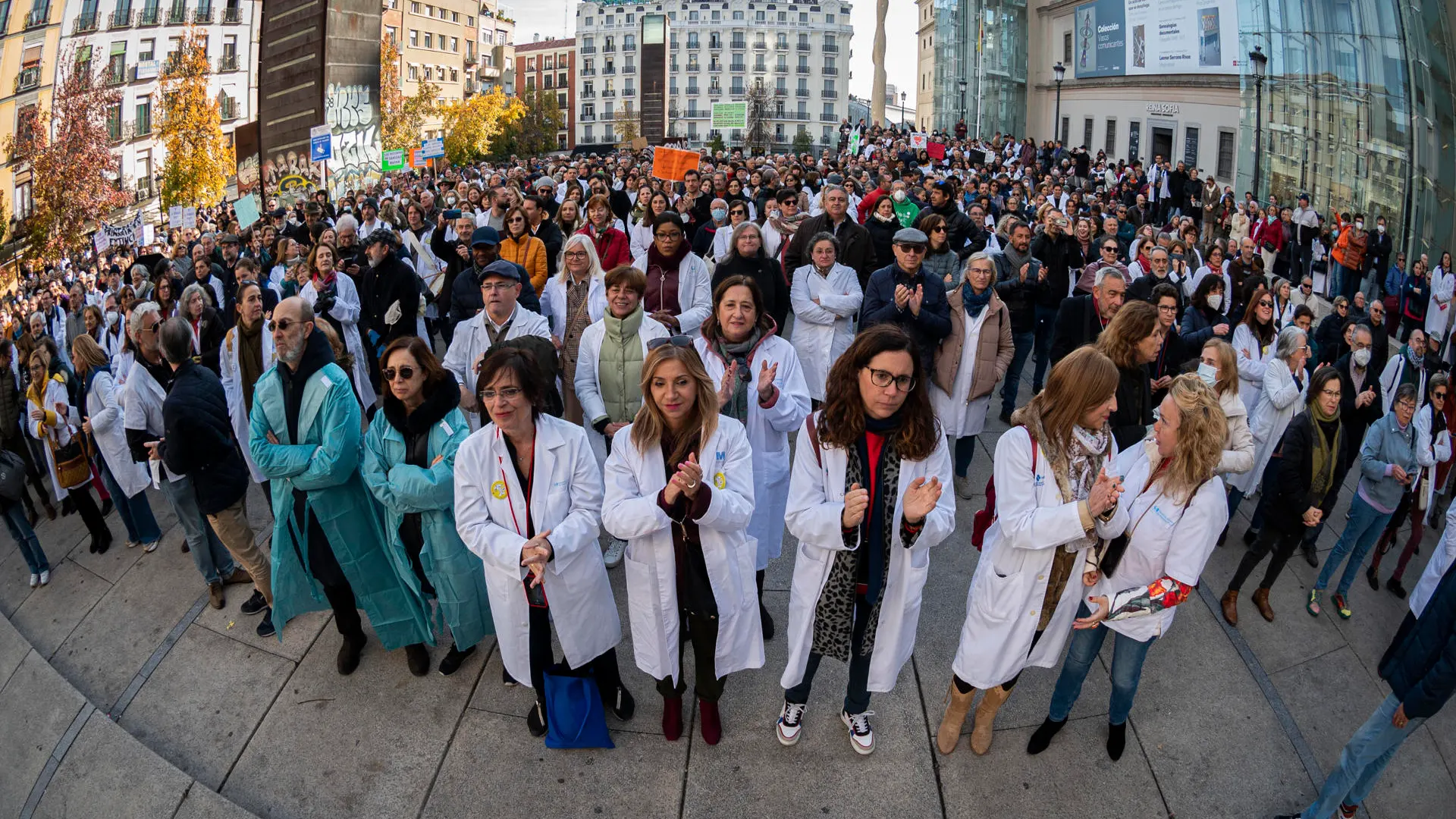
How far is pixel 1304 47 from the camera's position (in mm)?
19109

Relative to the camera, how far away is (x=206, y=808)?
386 cm

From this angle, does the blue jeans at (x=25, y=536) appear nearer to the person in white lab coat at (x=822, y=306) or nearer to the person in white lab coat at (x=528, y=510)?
the person in white lab coat at (x=528, y=510)

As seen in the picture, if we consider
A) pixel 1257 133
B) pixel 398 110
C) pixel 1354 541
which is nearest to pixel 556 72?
pixel 398 110

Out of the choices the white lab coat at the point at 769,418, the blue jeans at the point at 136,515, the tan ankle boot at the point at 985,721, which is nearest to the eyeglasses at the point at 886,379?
the white lab coat at the point at 769,418

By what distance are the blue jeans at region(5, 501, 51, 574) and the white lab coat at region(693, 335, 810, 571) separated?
524cm

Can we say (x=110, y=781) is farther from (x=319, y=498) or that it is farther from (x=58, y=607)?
(x=58, y=607)

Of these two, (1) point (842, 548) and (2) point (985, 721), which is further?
(2) point (985, 721)

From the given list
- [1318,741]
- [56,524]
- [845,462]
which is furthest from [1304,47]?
[56,524]

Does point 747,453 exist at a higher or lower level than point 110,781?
higher

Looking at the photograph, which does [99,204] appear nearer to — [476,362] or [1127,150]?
[476,362]

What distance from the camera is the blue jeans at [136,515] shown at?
623 centimetres

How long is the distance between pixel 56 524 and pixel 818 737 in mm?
7106

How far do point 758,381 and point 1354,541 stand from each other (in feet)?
13.1

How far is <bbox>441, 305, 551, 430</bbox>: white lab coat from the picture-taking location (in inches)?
215
